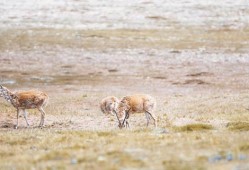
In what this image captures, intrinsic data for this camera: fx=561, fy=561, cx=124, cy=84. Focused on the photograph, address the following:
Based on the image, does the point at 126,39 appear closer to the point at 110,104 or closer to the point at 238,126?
the point at 110,104

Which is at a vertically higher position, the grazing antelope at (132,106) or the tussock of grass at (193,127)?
the grazing antelope at (132,106)

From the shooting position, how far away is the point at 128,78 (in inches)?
2181

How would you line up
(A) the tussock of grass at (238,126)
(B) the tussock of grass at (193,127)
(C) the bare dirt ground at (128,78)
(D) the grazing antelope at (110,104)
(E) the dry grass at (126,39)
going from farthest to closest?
(E) the dry grass at (126,39), (D) the grazing antelope at (110,104), (B) the tussock of grass at (193,127), (A) the tussock of grass at (238,126), (C) the bare dirt ground at (128,78)

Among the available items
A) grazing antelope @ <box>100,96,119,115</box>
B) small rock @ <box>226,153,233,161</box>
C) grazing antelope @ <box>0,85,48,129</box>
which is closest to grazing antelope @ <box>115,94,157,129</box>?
grazing antelope @ <box>100,96,119,115</box>

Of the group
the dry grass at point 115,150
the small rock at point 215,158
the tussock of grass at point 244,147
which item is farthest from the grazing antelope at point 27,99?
the small rock at point 215,158

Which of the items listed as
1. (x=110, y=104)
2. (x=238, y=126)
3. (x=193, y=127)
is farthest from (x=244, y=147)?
(x=110, y=104)

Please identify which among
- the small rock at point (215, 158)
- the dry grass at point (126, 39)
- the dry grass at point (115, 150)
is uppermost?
the small rock at point (215, 158)

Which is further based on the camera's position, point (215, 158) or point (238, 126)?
point (238, 126)

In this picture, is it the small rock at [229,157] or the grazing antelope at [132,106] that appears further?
the grazing antelope at [132,106]

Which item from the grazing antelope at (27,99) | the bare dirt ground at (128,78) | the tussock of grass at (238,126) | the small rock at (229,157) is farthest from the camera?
the grazing antelope at (27,99)

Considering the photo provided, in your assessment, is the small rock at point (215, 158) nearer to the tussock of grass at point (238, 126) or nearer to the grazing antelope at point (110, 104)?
the tussock of grass at point (238, 126)

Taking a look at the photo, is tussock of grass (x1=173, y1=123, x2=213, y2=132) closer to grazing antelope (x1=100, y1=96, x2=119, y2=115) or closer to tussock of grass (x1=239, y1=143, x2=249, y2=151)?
grazing antelope (x1=100, y1=96, x2=119, y2=115)

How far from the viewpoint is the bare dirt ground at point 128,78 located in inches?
675

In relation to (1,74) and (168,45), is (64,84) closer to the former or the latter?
(1,74)
